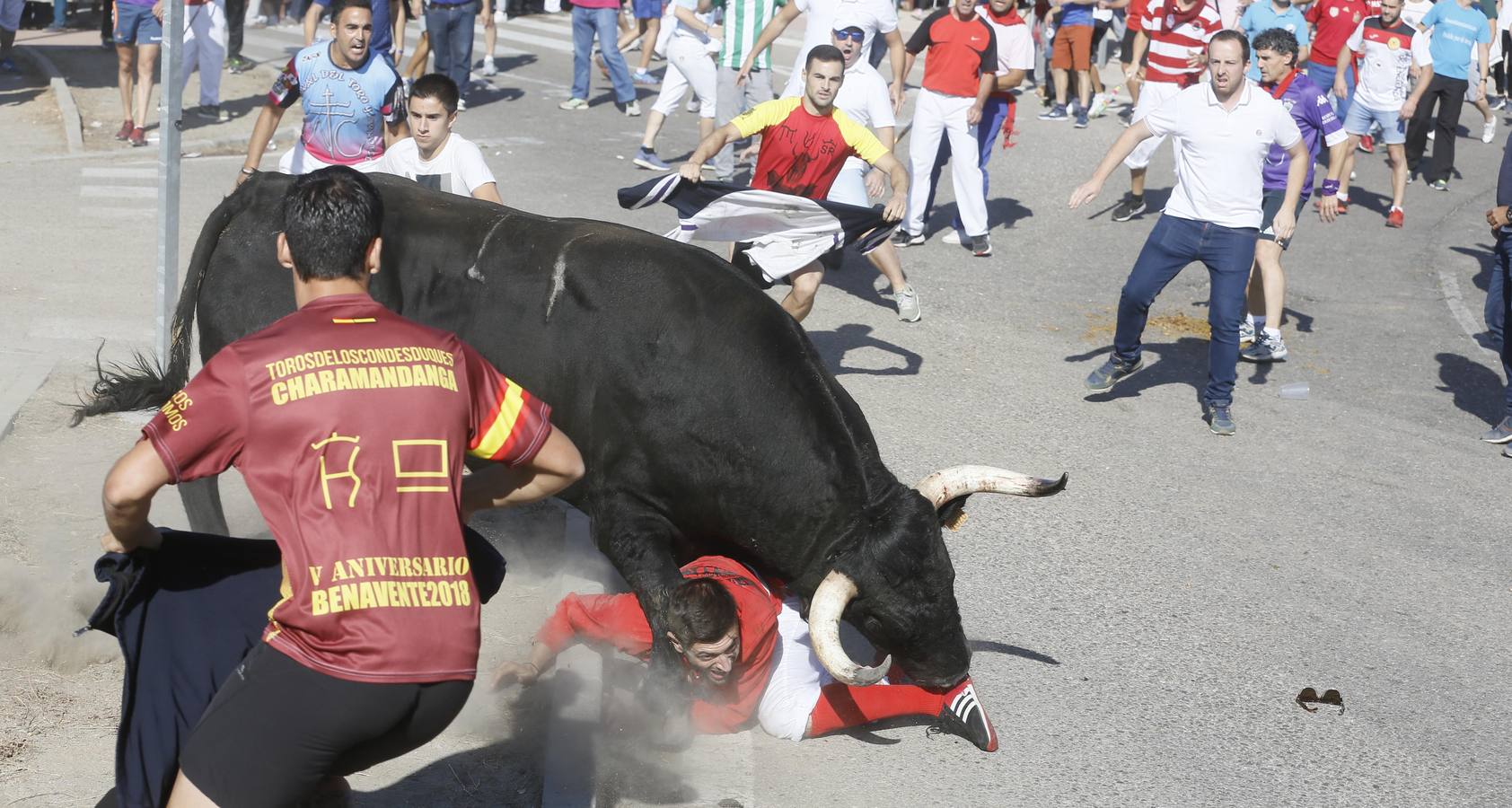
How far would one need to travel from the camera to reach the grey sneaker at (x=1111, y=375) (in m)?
8.23

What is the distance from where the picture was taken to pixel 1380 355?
9.84m

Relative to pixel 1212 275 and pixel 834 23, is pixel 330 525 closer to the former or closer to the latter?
pixel 1212 275

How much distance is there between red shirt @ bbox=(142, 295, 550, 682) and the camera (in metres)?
2.76

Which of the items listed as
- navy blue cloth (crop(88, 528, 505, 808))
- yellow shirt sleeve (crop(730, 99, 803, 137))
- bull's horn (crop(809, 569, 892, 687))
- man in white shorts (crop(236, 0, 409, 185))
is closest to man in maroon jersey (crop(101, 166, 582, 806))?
navy blue cloth (crop(88, 528, 505, 808))

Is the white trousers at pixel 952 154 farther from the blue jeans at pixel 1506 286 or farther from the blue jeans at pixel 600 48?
the blue jeans at pixel 600 48

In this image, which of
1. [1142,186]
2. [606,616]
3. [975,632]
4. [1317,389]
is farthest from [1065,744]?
[1142,186]

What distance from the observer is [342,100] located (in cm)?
736

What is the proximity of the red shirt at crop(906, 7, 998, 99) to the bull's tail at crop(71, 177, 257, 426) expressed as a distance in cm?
656

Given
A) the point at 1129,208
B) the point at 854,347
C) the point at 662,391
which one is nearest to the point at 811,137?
the point at 854,347

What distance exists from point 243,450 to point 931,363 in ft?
21.0

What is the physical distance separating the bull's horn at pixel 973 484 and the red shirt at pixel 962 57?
6.78 m

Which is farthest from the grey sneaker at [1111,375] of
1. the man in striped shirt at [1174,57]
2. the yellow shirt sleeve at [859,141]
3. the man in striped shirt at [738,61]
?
the man in striped shirt at [1174,57]

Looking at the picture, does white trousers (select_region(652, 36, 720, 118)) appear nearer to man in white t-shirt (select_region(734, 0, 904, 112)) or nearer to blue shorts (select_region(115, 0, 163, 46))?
man in white t-shirt (select_region(734, 0, 904, 112))

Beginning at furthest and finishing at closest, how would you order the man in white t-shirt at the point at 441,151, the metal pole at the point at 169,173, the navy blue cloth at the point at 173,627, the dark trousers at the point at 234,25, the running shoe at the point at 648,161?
the dark trousers at the point at 234,25
the running shoe at the point at 648,161
the man in white t-shirt at the point at 441,151
the metal pole at the point at 169,173
the navy blue cloth at the point at 173,627
